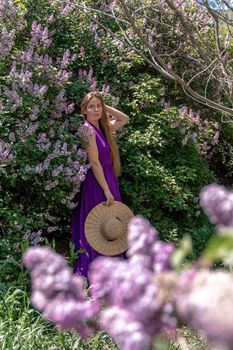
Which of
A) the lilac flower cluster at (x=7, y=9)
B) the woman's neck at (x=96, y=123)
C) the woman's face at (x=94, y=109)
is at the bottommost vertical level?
the woman's neck at (x=96, y=123)

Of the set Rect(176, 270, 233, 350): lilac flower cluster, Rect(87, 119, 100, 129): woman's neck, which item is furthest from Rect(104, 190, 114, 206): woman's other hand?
Rect(176, 270, 233, 350): lilac flower cluster

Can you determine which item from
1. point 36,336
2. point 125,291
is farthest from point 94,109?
point 125,291

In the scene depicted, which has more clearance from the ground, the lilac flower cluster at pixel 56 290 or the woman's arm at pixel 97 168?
the lilac flower cluster at pixel 56 290

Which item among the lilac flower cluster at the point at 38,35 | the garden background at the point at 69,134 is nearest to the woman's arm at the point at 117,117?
the garden background at the point at 69,134

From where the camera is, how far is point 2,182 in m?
4.82

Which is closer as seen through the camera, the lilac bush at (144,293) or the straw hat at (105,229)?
the lilac bush at (144,293)

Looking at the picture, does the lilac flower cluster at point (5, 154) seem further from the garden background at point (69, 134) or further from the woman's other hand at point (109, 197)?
the woman's other hand at point (109, 197)

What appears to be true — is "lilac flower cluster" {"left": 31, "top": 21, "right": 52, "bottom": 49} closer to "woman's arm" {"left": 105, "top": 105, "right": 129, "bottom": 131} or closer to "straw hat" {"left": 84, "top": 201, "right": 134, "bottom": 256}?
"woman's arm" {"left": 105, "top": 105, "right": 129, "bottom": 131}

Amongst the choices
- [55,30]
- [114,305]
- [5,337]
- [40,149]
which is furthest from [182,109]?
[114,305]

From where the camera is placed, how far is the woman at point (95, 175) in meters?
4.89

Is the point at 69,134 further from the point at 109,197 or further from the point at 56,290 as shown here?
the point at 56,290

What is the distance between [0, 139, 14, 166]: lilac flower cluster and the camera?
4391 millimetres

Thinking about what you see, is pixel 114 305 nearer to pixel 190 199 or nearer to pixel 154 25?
pixel 190 199

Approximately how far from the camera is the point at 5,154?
14.4ft
